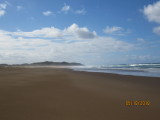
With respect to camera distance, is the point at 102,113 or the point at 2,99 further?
the point at 2,99

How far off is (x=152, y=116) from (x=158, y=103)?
151 cm

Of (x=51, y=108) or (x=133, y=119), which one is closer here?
(x=133, y=119)

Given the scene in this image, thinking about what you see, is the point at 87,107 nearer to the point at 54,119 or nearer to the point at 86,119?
the point at 86,119

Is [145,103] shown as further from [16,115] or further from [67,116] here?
[16,115]

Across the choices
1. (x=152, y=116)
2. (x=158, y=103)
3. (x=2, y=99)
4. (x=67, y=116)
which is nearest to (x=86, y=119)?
(x=67, y=116)

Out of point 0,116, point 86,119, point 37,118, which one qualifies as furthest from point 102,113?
point 0,116

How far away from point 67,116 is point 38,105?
1.43m

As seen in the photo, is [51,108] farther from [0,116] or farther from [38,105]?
[0,116]

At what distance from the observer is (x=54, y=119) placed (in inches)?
153

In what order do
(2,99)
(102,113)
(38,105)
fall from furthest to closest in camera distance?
1. (2,99)
2. (38,105)
3. (102,113)

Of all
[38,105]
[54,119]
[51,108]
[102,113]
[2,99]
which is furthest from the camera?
[2,99]

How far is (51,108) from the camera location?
4.73 metres

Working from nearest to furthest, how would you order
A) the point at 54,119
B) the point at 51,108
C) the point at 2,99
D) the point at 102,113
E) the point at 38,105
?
A: 1. the point at 54,119
2. the point at 102,113
3. the point at 51,108
4. the point at 38,105
5. the point at 2,99

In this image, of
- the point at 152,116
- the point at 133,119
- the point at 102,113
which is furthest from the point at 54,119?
the point at 152,116
